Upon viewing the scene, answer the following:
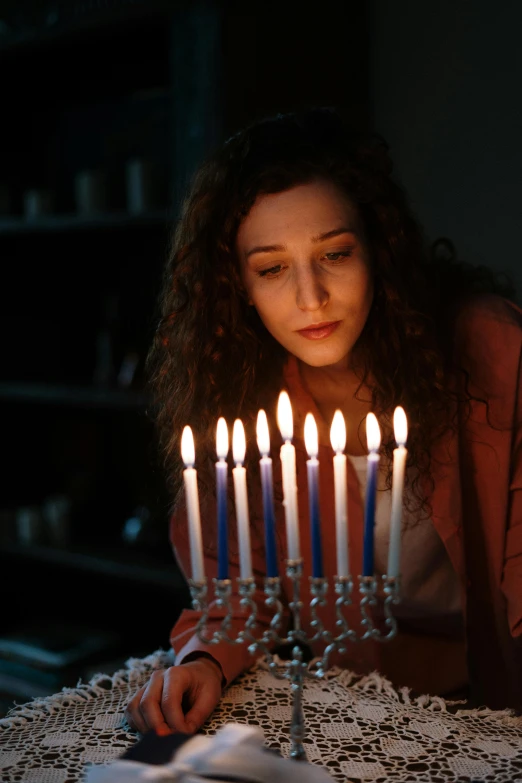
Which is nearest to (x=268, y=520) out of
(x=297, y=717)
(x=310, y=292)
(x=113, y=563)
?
(x=297, y=717)

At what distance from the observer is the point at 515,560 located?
1.21 meters

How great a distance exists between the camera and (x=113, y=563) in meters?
2.30

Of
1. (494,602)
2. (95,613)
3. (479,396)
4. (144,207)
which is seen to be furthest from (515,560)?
(95,613)

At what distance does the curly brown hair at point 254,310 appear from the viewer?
47.4 inches

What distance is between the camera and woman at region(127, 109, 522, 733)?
1.17 metres

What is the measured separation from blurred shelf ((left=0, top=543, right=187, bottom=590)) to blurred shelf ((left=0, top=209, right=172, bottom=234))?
934 millimetres

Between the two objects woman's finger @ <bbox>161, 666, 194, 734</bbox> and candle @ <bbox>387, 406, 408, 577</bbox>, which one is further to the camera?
woman's finger @ <bbox>161, 666, 194, 734</bbox>

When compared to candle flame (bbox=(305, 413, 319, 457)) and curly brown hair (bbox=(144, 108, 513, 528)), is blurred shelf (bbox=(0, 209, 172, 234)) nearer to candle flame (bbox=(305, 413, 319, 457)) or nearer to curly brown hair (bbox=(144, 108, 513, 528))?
curly brown hair (bbox=(144, 108, 513, 528))

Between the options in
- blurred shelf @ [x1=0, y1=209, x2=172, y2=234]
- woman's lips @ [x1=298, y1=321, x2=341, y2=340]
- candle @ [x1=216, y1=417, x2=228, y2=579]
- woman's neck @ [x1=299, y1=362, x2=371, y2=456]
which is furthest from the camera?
blurred shelf @ [x1=0, y1=209, x2=172, y2=234]

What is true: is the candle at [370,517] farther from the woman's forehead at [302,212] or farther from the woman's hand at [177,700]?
the woman's forehead at [302,212]

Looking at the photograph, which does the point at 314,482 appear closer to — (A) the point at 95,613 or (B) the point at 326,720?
(B) the point at 326,720

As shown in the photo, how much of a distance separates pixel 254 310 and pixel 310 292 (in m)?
0.22

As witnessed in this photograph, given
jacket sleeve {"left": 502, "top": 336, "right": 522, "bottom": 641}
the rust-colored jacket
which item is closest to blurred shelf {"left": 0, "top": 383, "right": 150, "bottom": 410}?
the rust-colored jacket

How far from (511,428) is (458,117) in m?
1.02
